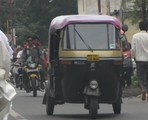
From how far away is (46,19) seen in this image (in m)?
91.0

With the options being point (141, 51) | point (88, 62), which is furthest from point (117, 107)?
point (141, 51)

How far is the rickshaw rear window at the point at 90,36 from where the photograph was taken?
47.1 feet

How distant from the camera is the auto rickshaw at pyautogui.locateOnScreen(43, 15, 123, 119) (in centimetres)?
1396

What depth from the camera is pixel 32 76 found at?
74.8 feet

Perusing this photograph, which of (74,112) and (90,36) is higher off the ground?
(90,36)

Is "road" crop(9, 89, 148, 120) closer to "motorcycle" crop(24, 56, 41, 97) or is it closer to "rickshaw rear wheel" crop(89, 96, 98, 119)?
"rickshaw rear wheel" crop(89, 96, 98, 119)

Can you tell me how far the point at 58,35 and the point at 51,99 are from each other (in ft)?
4.81

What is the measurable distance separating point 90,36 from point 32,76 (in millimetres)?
8578

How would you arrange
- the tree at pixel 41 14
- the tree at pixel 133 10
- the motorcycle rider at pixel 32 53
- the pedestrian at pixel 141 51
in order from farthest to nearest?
the tree at pixel 41 14 < the tree at pixel 133 10 < the motorcycle rider at pixel 32 53 < the pedestrian at pixel 141 51

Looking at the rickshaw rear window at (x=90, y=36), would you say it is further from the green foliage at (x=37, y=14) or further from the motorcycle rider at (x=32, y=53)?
the green foliage at (x=37, y=14)

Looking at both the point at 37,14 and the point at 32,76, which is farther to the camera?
the point at 37,14

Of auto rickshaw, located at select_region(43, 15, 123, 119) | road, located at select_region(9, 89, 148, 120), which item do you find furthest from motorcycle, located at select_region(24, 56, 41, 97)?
auto rickshaw, located at select_region(43, 15, 123, 119)

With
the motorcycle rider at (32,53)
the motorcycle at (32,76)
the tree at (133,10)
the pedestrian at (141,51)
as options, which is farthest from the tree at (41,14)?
the pedestrian at (141,51)

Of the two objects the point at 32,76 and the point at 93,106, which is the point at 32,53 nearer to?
the point at 32,76
